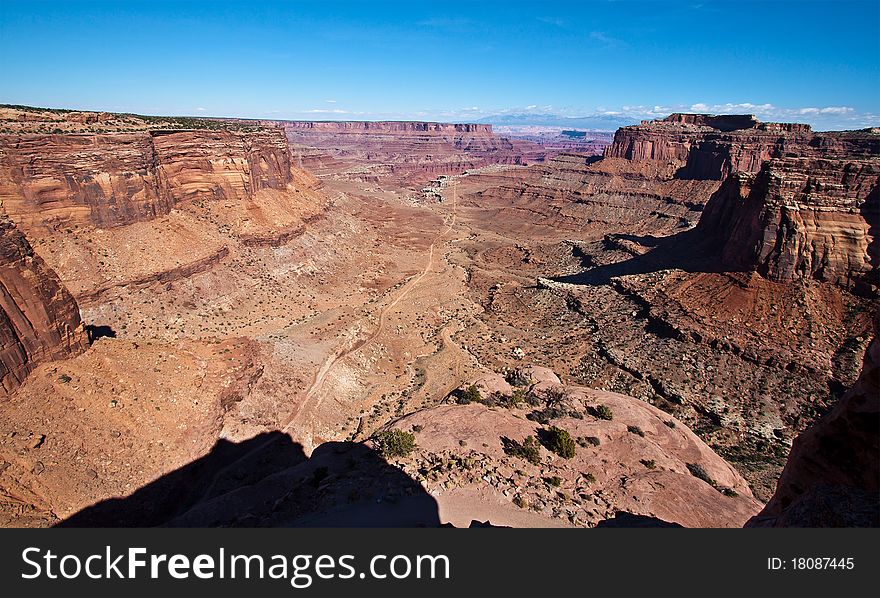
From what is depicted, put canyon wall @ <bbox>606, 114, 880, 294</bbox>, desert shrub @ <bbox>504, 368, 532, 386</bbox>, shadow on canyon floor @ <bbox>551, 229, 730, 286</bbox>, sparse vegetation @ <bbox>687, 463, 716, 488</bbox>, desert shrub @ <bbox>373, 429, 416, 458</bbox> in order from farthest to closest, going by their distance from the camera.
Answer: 1. shadow on canyon floor @ <bbox>551, 229, 730, 286</bbox>
2. canyon wall @ <bbox>606, 114, 880, 294</bbox>
3. desert shrub @ <bbox>504, 368, 532, 386</bbox>
4. sparse vegetation @ <bbox>687, 463, 716, 488</bbox>
5. desert shrub @ <bbox>373, 429, 416, 458</bbox>

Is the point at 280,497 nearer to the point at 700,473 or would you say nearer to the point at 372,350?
the point at 700,473

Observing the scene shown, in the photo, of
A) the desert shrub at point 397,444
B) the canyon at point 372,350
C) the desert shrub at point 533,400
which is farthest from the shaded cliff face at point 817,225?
the desert shrub at point 397,444

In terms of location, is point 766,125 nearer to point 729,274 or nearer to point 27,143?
point 729,274

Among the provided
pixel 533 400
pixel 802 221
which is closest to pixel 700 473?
pixel 533 400

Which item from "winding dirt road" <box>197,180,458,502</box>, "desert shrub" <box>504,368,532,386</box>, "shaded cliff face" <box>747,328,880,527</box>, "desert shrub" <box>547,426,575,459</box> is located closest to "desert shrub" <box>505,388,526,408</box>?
"desert shrub" <box>504,368,532,386</box>

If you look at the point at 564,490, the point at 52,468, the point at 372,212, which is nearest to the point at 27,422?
the point at 52,468

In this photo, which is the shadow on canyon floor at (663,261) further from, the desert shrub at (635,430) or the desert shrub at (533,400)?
the desert shrub at (533,400)

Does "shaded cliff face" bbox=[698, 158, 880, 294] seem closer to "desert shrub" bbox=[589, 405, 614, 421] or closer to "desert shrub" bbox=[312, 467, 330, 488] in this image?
"desert shrub" bbox=[589, 405, 614, 421]
